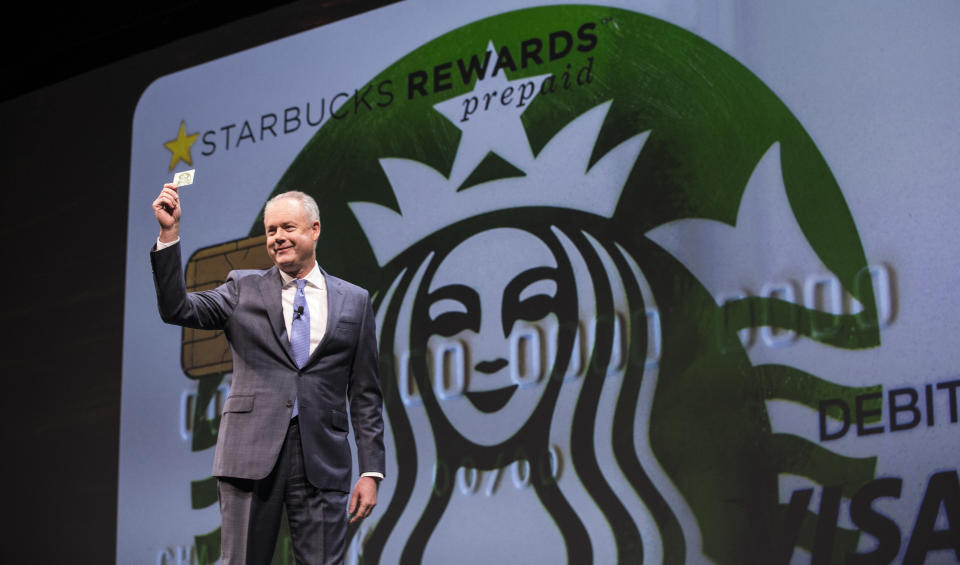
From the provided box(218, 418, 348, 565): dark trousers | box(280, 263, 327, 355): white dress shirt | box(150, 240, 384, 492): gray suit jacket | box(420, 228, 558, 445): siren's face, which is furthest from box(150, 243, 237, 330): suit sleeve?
box(420, 228, 558, 445): siren's face

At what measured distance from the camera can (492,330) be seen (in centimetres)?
370

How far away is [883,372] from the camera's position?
3.01 m

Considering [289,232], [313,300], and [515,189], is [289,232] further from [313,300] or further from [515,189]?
[515,189]

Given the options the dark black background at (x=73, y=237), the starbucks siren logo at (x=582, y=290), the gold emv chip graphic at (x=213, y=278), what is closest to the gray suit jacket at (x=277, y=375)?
the starbucks siren logo at (x=582, y=290)

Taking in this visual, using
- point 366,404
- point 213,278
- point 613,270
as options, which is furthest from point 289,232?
point 213,278

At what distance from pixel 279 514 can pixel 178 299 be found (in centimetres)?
47

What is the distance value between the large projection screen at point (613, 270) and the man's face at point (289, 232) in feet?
4.58

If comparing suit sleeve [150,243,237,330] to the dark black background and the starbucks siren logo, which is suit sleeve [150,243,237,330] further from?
the dark black background

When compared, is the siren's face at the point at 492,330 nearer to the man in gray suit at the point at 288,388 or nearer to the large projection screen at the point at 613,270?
the large projection screen at the point at 613,270

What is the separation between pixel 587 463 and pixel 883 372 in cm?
93

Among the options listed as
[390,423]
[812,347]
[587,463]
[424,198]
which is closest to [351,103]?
[424,198]

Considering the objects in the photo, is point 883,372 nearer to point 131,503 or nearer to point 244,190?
point 244,190

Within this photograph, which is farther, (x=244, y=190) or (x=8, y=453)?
(x=8, y=453)

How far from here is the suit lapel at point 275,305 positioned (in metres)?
2.29
